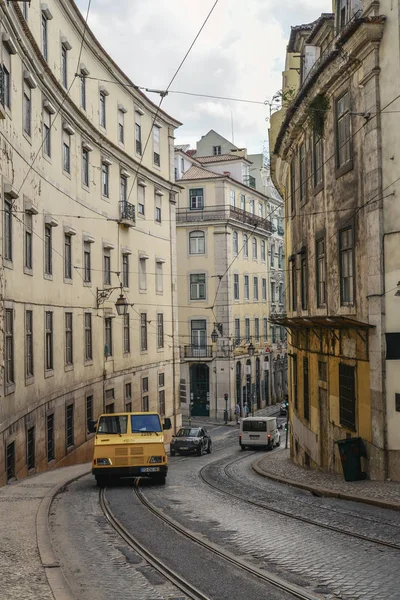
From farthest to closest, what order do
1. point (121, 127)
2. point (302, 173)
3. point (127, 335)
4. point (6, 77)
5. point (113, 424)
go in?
point (127, 335), point (121, 127), point (302, 173), point (6, 77), point (113, 424)

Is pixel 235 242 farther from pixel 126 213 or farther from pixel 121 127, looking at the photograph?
pixel 126 213

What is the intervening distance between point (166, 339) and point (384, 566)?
33.2 meters

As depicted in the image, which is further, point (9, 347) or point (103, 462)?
point (9, 347)

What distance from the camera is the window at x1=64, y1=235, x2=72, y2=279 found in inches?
1128

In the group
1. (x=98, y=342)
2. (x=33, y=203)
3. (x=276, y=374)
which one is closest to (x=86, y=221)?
(x=98, y=342)

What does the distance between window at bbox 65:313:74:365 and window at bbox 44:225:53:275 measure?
9.44 ft

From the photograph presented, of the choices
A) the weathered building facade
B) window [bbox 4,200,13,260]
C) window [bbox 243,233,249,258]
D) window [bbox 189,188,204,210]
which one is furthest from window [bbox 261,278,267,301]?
window [bbox 4,200,13,260]

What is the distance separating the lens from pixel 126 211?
3625cm

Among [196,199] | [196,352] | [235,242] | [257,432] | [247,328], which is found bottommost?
[257,432]

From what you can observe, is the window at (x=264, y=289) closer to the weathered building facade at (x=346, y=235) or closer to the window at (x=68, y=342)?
A: the window at (x=68, y=342)

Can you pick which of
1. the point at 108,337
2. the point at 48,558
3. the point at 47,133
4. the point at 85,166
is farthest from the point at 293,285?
the point at 48,558

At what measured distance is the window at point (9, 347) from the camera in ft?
67.9

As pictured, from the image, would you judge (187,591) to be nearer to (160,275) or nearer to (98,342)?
(98,342)

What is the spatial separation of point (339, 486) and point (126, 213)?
21976 mm
